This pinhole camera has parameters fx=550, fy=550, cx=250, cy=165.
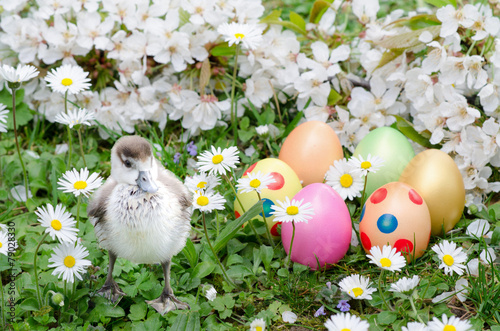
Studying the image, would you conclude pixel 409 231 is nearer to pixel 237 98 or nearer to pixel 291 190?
pixel 291 190

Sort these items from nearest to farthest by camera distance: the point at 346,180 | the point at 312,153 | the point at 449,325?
the point at 449,325, the point at 346,180, the point at 312,153

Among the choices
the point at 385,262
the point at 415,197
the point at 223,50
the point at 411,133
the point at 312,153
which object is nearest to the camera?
the point at 385,262

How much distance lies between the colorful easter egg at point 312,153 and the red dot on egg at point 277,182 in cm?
21

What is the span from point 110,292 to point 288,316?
26.7 inches

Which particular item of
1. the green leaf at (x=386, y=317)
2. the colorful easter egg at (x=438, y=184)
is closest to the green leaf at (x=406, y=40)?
the colorful easter egg at (x=438, y=184)

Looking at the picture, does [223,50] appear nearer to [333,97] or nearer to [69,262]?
[333,97]

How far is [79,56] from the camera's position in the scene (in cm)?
330

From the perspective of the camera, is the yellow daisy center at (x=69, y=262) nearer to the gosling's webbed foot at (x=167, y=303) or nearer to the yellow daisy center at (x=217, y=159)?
the gosling's webbed foot at (x=167, y=303)

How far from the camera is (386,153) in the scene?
2512 mm

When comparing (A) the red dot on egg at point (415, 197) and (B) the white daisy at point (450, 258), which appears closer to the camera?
(B) the white daisy at point (450, 258)

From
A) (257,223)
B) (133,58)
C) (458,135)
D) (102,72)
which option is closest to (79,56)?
(102,72)

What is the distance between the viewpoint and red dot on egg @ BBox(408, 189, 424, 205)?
88.1 inches

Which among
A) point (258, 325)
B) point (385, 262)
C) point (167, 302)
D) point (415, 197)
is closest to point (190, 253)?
point (167, 302)

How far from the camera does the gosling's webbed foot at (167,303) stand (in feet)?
6.77
